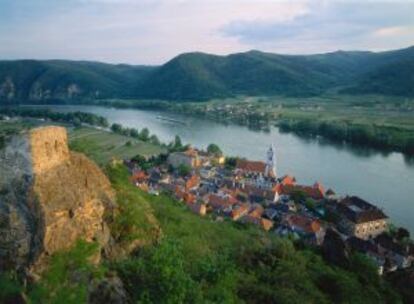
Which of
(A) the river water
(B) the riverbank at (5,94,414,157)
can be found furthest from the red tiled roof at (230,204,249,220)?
(B) the riverbank at (5,94,414,157)

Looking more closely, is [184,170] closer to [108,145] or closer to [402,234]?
[108,145]

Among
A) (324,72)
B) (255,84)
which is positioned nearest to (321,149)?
(255,84)

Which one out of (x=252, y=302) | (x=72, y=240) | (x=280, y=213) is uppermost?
(x=72, y=240)

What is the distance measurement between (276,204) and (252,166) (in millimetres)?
11054

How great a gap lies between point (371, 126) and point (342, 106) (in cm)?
3695

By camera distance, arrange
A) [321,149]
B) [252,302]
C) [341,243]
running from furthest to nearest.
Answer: [321,149] < [341,243] < [252,302]

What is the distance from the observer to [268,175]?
4425 cm

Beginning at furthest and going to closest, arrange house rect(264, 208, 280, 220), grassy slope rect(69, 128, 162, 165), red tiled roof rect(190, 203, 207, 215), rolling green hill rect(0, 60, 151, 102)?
1. rolling green hill rect(0, 60, 151, 102)
2. grassy slope rect(69, 128, 162, 165)
3. house rect(264, 208, 280, 220)
4. red tiled roof rect(190, 203, 207, 215)

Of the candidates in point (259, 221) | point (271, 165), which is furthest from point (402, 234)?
point (271, 165)

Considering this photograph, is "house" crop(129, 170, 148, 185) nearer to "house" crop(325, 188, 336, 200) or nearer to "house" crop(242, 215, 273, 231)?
"house" crop(242, 215, 273, 231)

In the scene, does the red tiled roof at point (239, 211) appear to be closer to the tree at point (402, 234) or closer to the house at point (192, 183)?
the house at point (192, 183)

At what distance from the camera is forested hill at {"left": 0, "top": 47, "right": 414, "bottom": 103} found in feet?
468

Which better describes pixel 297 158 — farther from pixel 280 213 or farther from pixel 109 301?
pixel 109 301

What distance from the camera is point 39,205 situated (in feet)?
33.7
